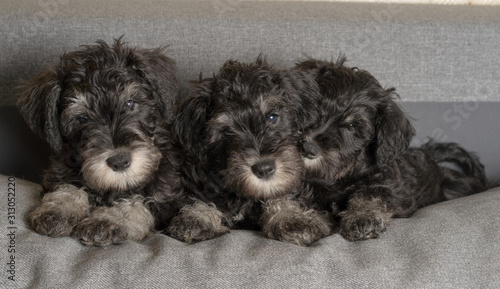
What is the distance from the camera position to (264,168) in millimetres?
3156

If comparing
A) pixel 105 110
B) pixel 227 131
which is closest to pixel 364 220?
pixel 227 131

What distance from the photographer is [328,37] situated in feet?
15.8

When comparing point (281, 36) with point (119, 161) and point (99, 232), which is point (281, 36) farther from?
point (99, 232)

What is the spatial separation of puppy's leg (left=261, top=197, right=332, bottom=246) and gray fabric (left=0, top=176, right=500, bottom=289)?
10 centimetres

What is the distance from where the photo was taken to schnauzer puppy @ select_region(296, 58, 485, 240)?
3.53 m

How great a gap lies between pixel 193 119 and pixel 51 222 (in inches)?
44.5

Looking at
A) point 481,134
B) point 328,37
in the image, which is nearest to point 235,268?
point 328,37

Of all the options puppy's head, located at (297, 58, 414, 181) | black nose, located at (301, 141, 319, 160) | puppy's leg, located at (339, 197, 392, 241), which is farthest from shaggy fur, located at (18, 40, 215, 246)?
puppy's leg, located at (339, 197, 392, 241)

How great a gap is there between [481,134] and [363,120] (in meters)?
2.00

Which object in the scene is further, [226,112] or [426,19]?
[426,19]

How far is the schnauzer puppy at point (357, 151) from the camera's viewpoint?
11.6 ft

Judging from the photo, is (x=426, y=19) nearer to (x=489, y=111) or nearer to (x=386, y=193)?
(x=489, y=111)

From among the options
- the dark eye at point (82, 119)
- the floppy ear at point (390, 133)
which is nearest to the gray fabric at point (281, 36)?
the floppy ear at point (390, 133)

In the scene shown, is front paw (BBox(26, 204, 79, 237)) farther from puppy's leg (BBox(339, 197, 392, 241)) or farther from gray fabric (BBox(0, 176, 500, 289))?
puppy's leg (BBox(339, 197, 392, 241))
